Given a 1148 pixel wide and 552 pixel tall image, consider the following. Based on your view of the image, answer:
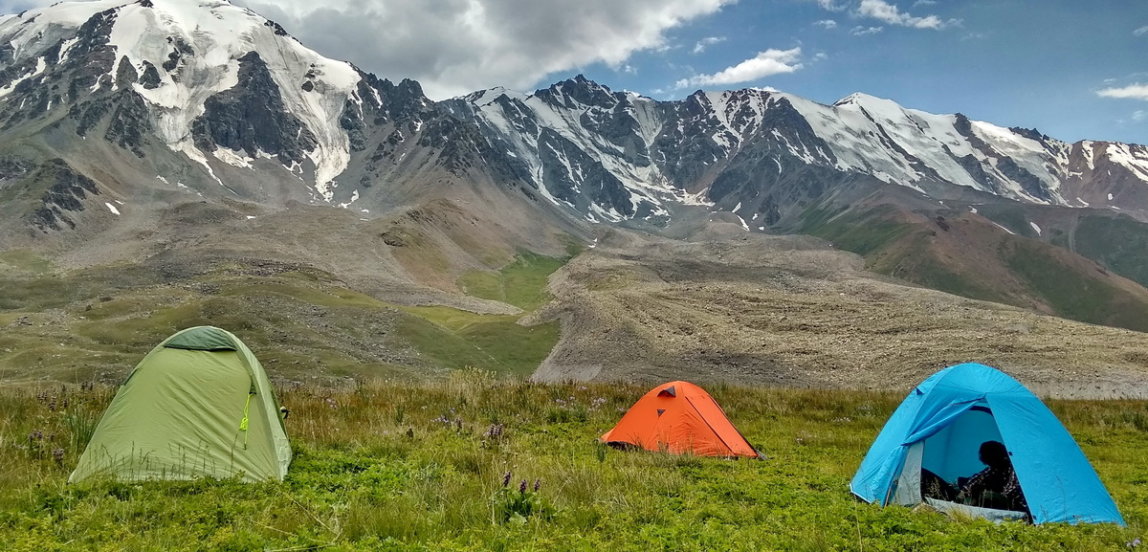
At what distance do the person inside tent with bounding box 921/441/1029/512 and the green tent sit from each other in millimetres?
10982

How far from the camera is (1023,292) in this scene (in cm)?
18550

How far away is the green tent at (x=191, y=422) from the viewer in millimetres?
8906

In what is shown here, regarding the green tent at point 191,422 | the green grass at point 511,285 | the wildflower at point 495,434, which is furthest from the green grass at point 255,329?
the green grass at point 511,285

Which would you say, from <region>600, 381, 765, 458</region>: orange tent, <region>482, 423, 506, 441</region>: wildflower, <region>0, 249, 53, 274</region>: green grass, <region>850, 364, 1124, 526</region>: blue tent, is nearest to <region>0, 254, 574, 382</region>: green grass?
<region>600, 381, 765, 458</region>: orange tent

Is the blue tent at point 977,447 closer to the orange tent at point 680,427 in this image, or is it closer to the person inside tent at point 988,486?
the person inside tent at point 988,486

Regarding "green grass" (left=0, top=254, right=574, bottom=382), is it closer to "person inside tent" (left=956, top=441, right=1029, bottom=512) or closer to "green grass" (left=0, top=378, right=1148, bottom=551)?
"green grass" (left=0, top=378, right=1148, bottom=551)

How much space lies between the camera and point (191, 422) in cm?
956

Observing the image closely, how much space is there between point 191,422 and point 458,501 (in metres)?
4.76

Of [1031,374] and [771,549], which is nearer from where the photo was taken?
[771,549]

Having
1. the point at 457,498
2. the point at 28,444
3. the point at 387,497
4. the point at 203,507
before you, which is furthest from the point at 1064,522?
the point at 28,444

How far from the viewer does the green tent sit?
8.91m

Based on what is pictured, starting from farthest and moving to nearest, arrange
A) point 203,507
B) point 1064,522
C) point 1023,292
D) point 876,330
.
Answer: point 1023,292 → point 876,330 → point 1064,522 → point 203,507

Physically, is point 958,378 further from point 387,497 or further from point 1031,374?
point 1031,374

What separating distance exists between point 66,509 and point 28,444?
3.34 m
